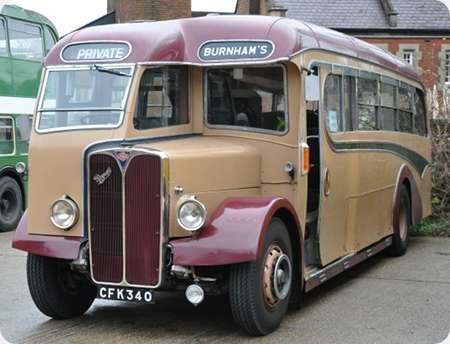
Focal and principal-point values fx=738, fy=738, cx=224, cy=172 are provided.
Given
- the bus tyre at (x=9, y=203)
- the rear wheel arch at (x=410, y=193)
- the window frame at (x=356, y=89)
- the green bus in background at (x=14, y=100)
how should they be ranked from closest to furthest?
the window frame at (x=356, y=89) < the rear wheel arch at (x=410, y=193) < the bus tyre at (x=9, y=203) < the green bus in background at (x=14, y=100)

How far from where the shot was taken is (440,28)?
130ft

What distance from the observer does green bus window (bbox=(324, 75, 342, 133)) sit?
776cm

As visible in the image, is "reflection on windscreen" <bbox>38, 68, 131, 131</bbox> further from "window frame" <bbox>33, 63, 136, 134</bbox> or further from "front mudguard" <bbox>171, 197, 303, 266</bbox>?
"front mudguard" <bbox>171, 197, 303, 266</bbox>

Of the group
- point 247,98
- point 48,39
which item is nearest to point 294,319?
point 247,98

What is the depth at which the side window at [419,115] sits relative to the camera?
471 inches

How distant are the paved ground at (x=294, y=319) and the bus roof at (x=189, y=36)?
2.42m

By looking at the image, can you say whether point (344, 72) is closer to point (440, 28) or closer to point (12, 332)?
point (12, 332)

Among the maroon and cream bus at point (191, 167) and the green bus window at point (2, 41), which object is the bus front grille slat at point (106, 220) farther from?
the green bus window at point (2, 41)

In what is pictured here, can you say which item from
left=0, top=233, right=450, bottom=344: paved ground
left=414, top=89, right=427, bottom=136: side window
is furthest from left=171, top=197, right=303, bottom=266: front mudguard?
left=414, top=89, right=427, bottom=136: side window

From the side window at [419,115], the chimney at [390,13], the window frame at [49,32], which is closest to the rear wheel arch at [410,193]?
the side window at [419,115]

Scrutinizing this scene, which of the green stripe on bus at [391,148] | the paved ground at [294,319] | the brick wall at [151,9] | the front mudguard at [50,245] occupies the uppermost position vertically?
the brick wall at [151,9]

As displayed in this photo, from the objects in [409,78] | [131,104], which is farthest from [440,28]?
[131,104]

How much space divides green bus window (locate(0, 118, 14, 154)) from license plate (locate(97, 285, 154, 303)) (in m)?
9.18

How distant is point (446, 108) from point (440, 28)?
88.3 feet
